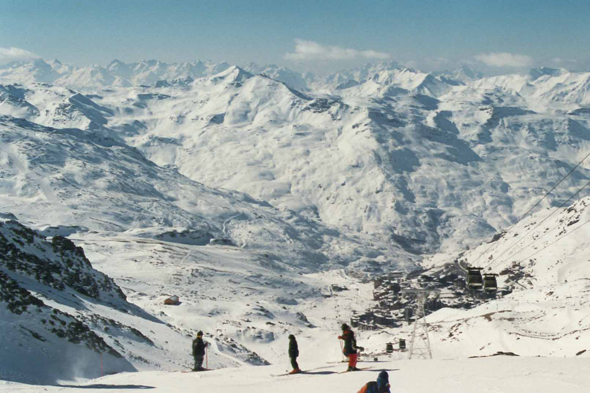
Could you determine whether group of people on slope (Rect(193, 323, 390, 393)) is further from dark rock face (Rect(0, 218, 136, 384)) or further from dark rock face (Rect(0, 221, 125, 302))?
dark rock face (Rect(0, 221, 125, 302))

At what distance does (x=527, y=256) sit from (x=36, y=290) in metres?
170

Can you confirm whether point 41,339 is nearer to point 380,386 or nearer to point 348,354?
point 348,354

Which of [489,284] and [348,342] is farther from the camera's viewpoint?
[489,284]

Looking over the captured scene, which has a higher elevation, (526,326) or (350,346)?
(526,326)

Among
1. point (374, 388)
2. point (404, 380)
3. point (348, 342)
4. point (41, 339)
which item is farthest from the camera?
point (41, 339)

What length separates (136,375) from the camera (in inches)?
1267

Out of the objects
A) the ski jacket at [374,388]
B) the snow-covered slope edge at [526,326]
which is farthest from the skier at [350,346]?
the snow-covered slope edge at [526,326]

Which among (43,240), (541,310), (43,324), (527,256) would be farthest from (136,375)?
(527,256)

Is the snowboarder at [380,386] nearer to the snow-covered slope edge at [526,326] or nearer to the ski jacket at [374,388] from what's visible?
the ski jacket at [374,388]

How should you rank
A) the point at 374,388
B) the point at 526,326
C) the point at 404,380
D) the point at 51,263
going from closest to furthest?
the point at 374,388 → the point at 404,380 → the point at 51,263 → the point at 526,326

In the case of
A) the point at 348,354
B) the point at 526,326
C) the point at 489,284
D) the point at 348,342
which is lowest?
the point at 348,354

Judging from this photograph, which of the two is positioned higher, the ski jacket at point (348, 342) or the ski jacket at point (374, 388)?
the ski jacket at point (348, 342)

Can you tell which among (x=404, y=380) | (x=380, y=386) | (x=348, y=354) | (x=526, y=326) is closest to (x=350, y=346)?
(x=348, y=354)

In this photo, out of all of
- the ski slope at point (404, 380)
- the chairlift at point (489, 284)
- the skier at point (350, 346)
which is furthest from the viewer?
the chairlift at point (489, 284)
